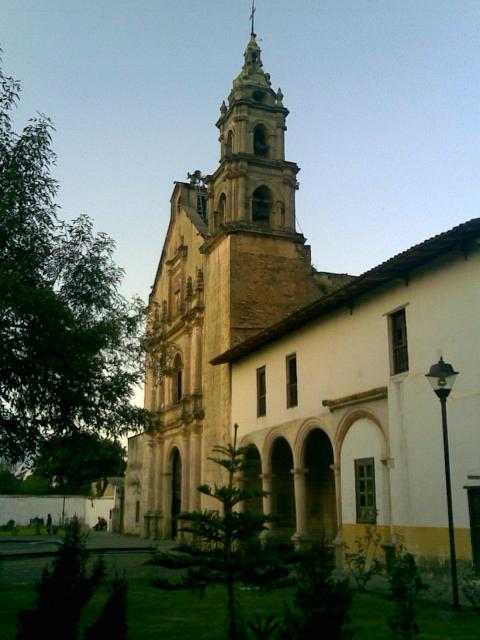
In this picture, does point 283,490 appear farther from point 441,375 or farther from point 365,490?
point 441,375

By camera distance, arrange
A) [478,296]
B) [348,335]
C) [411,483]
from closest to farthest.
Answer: [478,296]
[411,483]
[348,335]

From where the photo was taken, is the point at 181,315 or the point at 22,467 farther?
the point at 181,315

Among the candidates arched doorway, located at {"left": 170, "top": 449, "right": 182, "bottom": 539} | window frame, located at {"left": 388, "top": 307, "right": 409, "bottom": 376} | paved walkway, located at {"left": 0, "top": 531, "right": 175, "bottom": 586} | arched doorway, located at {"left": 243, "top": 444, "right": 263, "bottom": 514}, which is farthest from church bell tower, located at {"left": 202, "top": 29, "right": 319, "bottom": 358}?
window frame, located at {"left": 388, "top": 307, "right": 409, "bottom": 376}

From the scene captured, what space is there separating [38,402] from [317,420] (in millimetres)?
8304

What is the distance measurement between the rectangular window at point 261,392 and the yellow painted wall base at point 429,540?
7.25 m

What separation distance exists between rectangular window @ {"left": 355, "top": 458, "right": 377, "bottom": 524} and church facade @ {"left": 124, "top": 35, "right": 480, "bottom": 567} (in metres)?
0.04

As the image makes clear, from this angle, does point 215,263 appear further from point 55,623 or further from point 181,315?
point 55,623

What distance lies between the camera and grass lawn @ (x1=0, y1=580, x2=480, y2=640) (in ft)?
26.4

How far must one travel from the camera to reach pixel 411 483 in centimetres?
1362

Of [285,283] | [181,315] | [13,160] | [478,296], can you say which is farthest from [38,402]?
[181,315]

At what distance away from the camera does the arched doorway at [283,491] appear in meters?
21.2

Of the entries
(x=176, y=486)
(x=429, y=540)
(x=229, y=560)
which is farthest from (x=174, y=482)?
(x=229, y=560)

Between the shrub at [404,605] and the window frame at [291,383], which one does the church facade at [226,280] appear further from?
the shrub at [404,605]

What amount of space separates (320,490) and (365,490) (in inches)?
192
